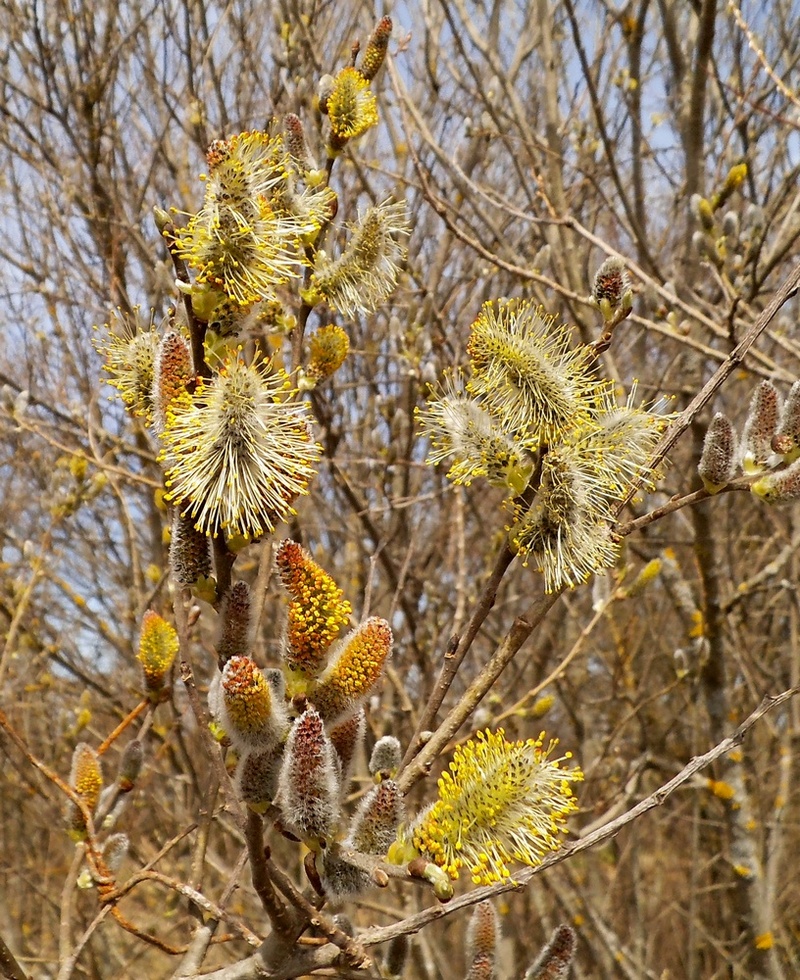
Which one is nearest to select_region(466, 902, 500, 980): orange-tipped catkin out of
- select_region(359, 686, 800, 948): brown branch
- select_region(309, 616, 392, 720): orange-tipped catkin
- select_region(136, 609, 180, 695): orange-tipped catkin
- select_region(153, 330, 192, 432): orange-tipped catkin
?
select_region(359, 686, 800, 948): brown branch

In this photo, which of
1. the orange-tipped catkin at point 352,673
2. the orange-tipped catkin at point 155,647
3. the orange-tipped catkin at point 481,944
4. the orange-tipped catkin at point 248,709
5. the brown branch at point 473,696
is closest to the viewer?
the orange-tipped catkin at point 248,709

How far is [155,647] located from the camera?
138 cm

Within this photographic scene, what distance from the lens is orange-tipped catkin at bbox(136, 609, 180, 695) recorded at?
1.35 m

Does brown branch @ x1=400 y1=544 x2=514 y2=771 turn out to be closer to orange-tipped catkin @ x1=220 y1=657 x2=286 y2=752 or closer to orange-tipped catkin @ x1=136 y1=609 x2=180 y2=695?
orange-tipped catkin @ x1=220 y1=657 x2=286 y2=752

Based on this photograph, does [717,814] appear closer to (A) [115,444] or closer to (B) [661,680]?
(B) [661,680]

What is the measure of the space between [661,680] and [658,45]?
139 inches

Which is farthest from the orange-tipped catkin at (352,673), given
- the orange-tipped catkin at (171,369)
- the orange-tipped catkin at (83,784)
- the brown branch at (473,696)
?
the orange-tipped catkin at (83,784)

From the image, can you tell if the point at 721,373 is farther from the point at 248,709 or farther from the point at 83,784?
the point at 83,784

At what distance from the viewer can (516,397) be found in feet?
3.78

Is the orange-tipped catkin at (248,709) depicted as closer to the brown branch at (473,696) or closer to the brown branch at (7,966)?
the brown branch at (473,696)

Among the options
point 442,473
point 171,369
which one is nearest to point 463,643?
point 171,369

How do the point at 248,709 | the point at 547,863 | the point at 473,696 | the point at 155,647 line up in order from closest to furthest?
the point at 248,709 < the point at 547,863 < the point at 473,696 < the point at 155,647

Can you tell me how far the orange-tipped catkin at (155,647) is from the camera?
1.35 m

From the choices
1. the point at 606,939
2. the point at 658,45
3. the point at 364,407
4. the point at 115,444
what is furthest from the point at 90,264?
the point at 606,939
